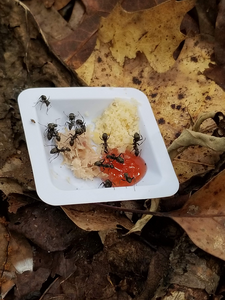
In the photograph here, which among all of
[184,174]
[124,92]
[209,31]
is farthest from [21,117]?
[209,31]

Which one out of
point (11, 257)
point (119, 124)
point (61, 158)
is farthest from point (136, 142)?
point (11, 257)

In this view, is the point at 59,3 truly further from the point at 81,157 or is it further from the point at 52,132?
the point at 81,157

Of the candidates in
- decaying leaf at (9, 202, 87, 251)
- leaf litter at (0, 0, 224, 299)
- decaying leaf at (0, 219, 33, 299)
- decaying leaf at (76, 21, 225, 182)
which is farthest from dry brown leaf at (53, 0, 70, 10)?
decaying leaf at (0, 219, 33, 299)

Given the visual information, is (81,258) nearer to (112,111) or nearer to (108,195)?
(108,195)

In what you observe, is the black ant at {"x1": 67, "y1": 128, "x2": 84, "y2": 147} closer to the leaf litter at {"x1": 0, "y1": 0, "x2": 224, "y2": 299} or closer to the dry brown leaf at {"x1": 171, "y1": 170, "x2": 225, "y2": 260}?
the leaf litter at {"x1": 0, "y1": 0, "x2": 224, "y2": 299}

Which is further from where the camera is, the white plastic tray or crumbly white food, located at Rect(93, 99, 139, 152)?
crumbly white food, located at Rect(93, 99, 139, 152)

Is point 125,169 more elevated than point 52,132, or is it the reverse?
point 52,132

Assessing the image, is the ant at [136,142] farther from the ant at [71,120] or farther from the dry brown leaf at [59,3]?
the dry brown leaf at [59,3]
